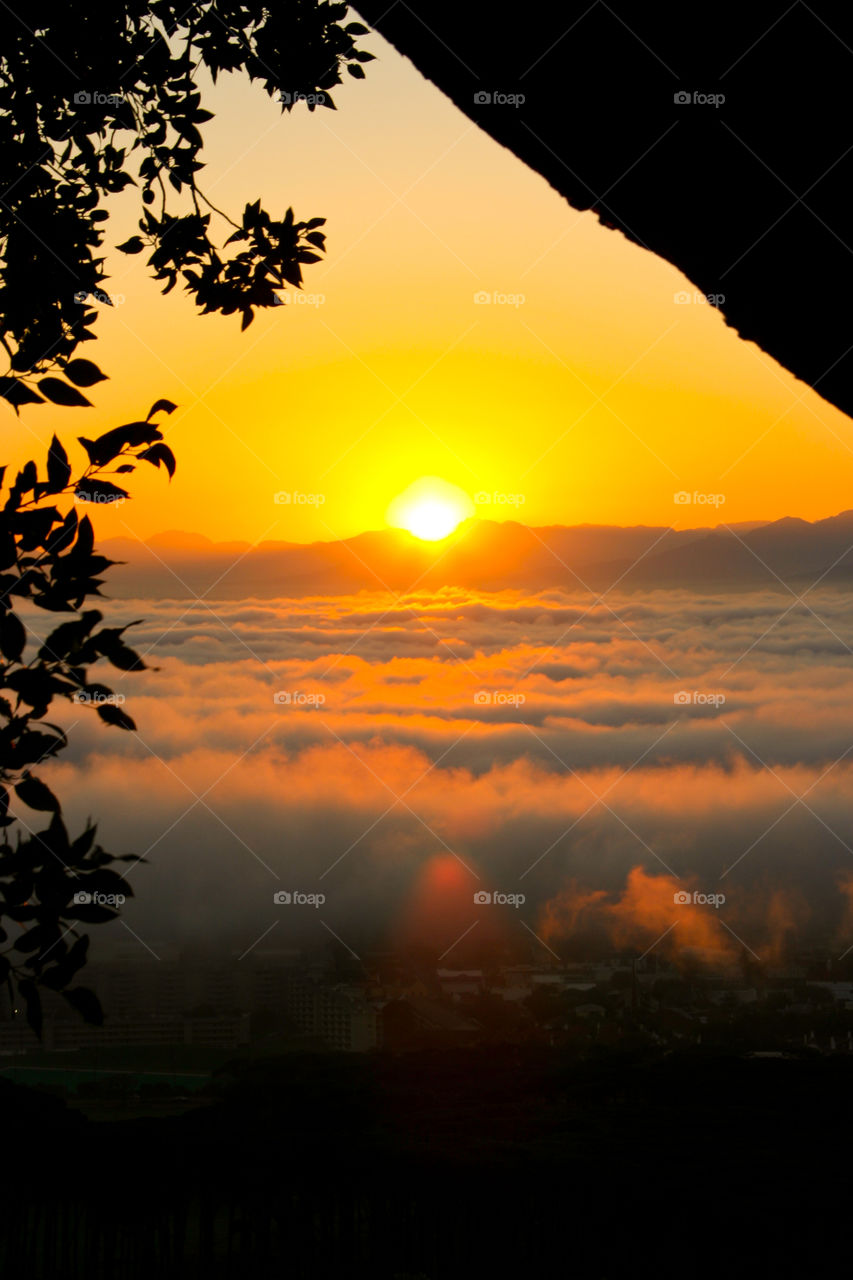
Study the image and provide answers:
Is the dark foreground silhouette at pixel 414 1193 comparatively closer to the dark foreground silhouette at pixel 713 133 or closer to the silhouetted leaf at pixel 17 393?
the silhouetted leaf at pixel 17 393

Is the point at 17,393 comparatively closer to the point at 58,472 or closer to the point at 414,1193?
the point at 58,472

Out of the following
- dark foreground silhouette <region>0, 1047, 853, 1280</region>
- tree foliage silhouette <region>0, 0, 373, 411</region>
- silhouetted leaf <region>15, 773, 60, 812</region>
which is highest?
tree foliage silhouette <region>0, 0, 373, 411</region>

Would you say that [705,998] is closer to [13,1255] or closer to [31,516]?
[13,1255]

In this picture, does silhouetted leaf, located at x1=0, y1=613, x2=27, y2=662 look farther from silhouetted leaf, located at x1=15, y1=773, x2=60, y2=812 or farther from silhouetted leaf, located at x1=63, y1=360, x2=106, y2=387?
silhouetted leaf, located at x1=63, y1=360, x2=106, y2=387

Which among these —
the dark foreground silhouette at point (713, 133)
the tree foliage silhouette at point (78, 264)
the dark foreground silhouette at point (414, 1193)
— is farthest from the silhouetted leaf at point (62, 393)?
the dark foreground silhouette at point (414, 1193)

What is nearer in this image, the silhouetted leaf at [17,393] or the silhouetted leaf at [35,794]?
the silhouetted leaf at [35,794]

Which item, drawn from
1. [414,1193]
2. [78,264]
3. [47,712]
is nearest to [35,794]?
[47,712]

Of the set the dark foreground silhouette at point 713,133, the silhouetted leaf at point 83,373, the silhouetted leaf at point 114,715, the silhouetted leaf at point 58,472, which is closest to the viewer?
the dark foreground silhouette at point 713,133

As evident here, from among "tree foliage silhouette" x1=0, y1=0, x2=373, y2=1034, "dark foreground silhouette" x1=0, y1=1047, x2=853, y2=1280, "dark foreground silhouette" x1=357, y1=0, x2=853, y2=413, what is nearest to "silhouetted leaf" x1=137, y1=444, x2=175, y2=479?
"tree foliage silhouette" x1=0, y1=0, x2=373, y2=1034

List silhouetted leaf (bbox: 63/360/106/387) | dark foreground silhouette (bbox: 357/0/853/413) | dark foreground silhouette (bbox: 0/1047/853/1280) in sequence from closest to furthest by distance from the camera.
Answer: dark foreground silhouette (bbox: 357/0/853/413), silhouetted leaf (bbox: 63/360/106/387), dark foreground silhouette (bbox: 0/1047/853/1280)

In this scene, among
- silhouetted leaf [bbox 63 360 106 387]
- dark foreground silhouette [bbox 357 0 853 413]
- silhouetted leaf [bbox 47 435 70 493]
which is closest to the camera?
dark foreground silhouette [bbox 357 0 853 413]

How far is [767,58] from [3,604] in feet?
7.08

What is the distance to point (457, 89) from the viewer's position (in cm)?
174

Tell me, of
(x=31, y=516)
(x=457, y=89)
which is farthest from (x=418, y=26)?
(x=31, y=516)
